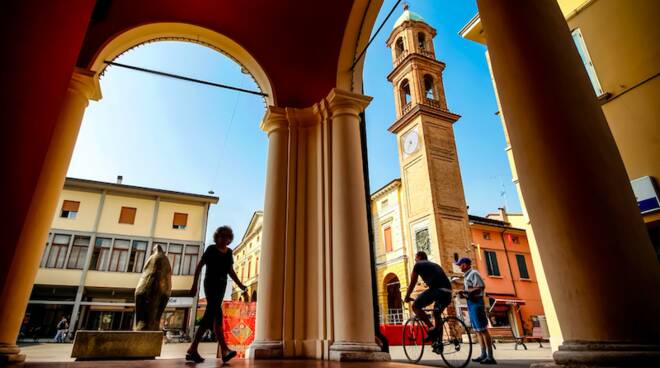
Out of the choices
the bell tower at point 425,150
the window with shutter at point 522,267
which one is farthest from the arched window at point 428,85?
the window with shutter at point 522,267

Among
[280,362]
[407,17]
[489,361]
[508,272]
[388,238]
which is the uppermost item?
[407,17]

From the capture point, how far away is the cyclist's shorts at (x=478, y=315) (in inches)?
188

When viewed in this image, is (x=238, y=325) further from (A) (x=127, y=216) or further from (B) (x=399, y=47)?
(B) (x=399, y=47)

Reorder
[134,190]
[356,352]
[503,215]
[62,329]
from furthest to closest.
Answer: [503,215]
[134,190]
[62,329]
[356,352]

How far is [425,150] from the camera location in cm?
2225

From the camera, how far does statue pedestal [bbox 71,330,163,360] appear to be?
4.83 metres

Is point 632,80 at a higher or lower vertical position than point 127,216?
lower

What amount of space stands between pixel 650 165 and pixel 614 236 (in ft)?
15.6

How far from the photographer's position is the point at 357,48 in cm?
521

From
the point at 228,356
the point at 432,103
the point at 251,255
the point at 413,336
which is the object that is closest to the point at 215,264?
the point at 228,356

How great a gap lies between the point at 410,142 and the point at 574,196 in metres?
23.1

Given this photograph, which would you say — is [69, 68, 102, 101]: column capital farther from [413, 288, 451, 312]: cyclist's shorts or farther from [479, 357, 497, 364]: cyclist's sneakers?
[479, 357, 497, 364]: cyclist's sneakers

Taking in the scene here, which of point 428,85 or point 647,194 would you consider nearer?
point 647,194

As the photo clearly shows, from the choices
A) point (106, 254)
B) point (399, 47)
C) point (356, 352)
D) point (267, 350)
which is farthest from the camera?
point (399, 47)
